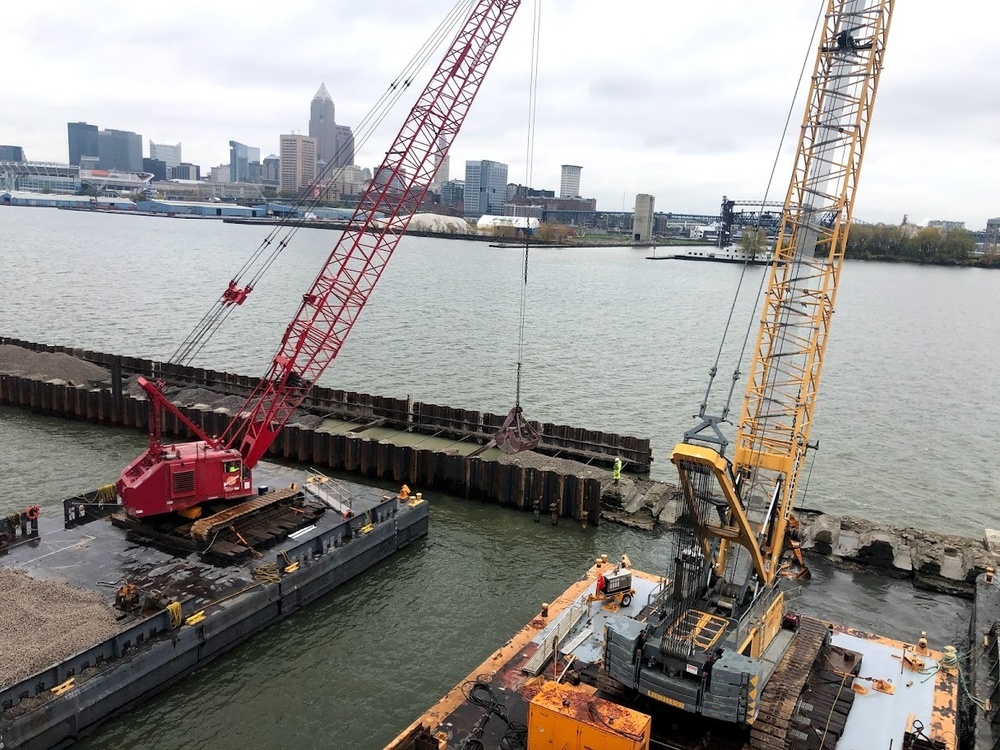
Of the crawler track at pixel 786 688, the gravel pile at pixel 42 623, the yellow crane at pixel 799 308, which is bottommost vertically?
the gravel pile at pixel 42 623

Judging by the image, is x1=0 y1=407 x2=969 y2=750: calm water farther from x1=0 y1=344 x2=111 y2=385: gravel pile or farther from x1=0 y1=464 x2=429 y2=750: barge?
x1=0 y1=344 x2=111 y2=385: gravel pile

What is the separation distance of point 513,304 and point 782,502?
6623cm

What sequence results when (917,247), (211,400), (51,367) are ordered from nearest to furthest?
(211,400) → (51,367) → (917,247)

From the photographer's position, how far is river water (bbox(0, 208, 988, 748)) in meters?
16.8

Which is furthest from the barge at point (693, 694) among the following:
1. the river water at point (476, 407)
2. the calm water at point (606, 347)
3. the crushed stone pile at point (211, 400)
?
the crushed stone pile at point (211, 400)

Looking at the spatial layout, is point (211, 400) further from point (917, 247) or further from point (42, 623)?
point (917, 247)

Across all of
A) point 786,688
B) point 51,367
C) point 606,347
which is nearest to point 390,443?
point 786,688

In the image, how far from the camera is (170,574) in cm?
1814

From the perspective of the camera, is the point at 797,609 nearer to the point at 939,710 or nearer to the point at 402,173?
the point at 939,710

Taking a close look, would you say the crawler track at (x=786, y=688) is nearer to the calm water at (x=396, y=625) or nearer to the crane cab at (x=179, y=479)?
the calm water at (x=396, y=625)

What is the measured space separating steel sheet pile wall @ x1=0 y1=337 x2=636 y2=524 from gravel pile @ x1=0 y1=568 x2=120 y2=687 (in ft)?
42.1

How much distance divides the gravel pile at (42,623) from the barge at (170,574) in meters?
0.09

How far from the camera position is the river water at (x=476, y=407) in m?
16.8

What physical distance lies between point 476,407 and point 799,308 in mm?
23339
